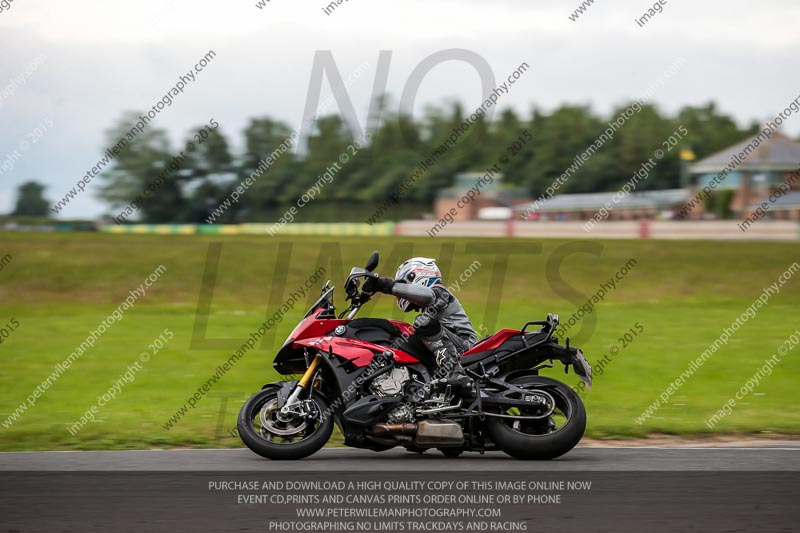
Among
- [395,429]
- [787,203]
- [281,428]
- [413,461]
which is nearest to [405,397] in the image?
[395,429]

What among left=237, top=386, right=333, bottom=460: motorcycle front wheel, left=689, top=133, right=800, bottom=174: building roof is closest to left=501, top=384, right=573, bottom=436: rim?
left=237, top=386, right=333, bottom=460: motorcycle front wheel

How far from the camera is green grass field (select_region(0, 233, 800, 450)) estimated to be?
451 inches

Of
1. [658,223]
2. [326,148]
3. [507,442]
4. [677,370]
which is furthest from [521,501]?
[326,148]

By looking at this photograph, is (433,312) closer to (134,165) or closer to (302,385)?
(302,385)

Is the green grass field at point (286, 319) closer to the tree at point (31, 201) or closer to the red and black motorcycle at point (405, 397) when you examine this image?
the red and black motorcycle at point (405, 397)

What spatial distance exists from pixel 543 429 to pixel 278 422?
2.26 meters

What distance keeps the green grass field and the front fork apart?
6.29ft

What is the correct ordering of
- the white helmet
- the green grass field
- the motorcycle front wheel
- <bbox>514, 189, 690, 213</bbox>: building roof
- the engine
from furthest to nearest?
<bbox>514, 189, 690, 213</bbox>: building roof → the green grass field → the white helmet → the engine → the motorcycle front wheel

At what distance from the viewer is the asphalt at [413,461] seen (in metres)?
7.61

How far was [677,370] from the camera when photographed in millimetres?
15195

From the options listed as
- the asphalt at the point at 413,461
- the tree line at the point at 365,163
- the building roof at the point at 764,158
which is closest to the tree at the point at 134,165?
the tree line at the point at 365,163

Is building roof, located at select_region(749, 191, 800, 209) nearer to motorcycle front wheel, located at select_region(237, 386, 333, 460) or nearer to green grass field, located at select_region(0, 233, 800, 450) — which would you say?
green grass field, located at select_region(0, 233, 800, 450)

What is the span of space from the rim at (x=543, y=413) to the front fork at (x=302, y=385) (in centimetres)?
165

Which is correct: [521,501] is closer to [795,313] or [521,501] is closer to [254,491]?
[254,491]
